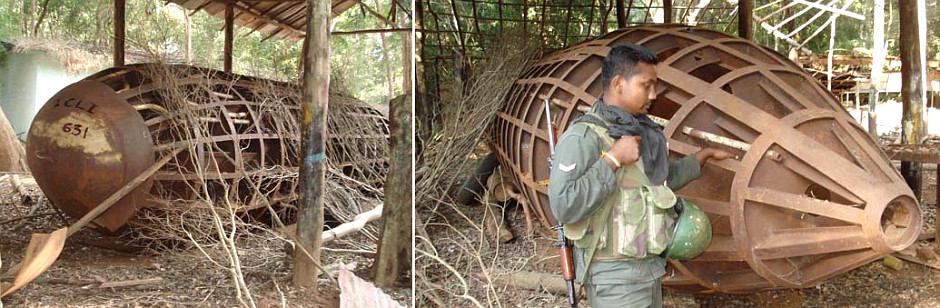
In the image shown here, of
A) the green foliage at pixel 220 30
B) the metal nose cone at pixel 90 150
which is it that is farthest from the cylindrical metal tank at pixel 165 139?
the green foliage at pixel 220 30

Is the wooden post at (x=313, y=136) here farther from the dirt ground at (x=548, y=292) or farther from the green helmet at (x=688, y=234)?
the green helmet at (x=688, y=234)

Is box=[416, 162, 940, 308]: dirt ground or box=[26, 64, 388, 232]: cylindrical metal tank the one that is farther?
box=[26, 64, 388, 232]: cylindrical metal tank

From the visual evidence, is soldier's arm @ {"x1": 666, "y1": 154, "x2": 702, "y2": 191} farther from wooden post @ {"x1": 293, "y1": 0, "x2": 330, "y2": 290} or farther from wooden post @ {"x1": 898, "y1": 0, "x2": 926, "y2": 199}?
wooden post @ {"x1": 898, "y1": 0, "x2": 926, "y2": 199}

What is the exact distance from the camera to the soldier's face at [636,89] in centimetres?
227

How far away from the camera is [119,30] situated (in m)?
6.16

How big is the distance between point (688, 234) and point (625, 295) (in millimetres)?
307

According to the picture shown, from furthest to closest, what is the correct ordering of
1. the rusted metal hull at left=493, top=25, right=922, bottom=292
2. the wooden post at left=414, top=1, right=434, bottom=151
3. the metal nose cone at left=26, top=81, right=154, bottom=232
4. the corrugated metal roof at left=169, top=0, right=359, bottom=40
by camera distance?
the corrugated metal roof at left=169, top=0, right=359, bottom=40, the wooden post at left=414, top=1, right=434, bottom=151, the metal nose cone at left=26, top=81, right=154, bottom=232, the rusted metal hull at left=493, top=25, right=922, bottom=292

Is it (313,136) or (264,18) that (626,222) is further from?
(264,18)

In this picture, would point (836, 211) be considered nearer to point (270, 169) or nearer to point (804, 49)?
point (270, 169)

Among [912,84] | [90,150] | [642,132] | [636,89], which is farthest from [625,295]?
[90,150]

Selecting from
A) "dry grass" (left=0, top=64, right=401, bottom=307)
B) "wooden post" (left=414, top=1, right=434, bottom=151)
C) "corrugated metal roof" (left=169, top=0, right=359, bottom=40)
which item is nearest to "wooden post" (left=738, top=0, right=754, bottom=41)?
"wooden post" (left=414, top=1, right=434, bottom=151)

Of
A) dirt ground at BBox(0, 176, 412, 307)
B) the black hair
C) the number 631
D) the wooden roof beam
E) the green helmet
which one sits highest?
the wooden roof beam

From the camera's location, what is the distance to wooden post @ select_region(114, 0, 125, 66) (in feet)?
20.1

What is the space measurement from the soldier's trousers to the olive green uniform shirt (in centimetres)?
2
